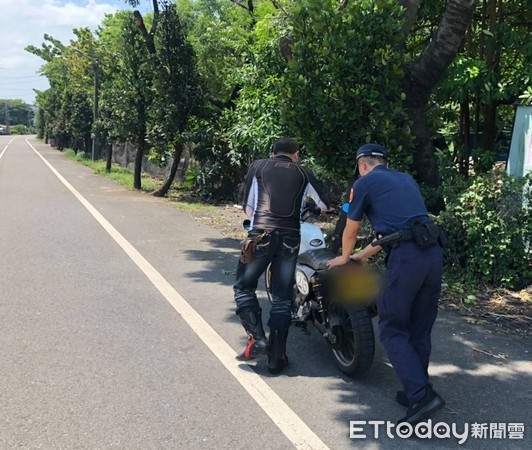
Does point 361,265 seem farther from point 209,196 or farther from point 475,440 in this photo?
point 209,196

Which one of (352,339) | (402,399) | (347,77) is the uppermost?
Result: (347,77)

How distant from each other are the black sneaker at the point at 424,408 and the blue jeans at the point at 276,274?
1217mm

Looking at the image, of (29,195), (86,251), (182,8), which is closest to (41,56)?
(182,8)

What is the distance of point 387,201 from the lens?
363 cm

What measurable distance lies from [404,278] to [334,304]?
3.05ft

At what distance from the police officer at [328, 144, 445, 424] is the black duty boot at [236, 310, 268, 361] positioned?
108cm

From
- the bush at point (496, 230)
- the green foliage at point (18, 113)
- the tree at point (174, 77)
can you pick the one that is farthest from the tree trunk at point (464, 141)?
the green foliage at point (18, 113)

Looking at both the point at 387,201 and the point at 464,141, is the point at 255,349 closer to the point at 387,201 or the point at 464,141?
the point at 387,201

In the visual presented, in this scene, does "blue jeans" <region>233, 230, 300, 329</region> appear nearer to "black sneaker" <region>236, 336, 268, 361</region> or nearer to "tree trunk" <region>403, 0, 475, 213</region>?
"black sneaker" <region>236, 336, 268, 361</region>

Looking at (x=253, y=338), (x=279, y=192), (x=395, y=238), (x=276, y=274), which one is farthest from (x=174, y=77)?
(x=395, y=238)

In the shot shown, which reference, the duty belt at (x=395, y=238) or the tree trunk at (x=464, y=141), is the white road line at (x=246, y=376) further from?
the tree trunk at (x=464, y=141)

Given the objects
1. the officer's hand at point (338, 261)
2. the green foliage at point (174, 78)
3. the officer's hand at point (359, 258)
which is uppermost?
the green foliage at point (174, 78)

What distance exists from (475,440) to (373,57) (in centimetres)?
480

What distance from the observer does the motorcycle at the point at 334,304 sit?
4.01 m
